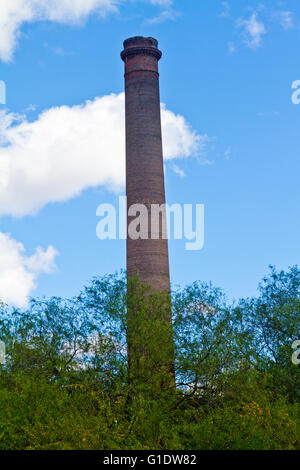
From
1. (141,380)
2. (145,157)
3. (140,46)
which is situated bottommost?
(141,380)

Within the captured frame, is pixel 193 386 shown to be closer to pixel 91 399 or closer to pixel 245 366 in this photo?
pixel 245 366

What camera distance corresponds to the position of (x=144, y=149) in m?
31.7

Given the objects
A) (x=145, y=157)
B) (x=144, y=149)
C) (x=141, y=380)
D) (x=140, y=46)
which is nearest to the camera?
(x=141, y=380)

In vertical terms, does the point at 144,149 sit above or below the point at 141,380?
above

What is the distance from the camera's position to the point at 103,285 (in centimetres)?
2483

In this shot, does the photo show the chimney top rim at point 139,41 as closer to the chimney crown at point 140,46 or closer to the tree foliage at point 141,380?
the chimney crown at point 140,46

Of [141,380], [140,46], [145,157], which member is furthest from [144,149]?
[141,380]

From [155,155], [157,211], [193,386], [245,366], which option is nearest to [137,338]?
[193,386]

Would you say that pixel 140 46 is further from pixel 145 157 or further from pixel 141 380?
pixel 141 380

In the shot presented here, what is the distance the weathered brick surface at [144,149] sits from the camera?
30.1 m

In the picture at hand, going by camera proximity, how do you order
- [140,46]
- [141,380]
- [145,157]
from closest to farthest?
[141,380] < [145,157] < [140,46]

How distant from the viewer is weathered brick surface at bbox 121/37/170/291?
30125 millimetres
